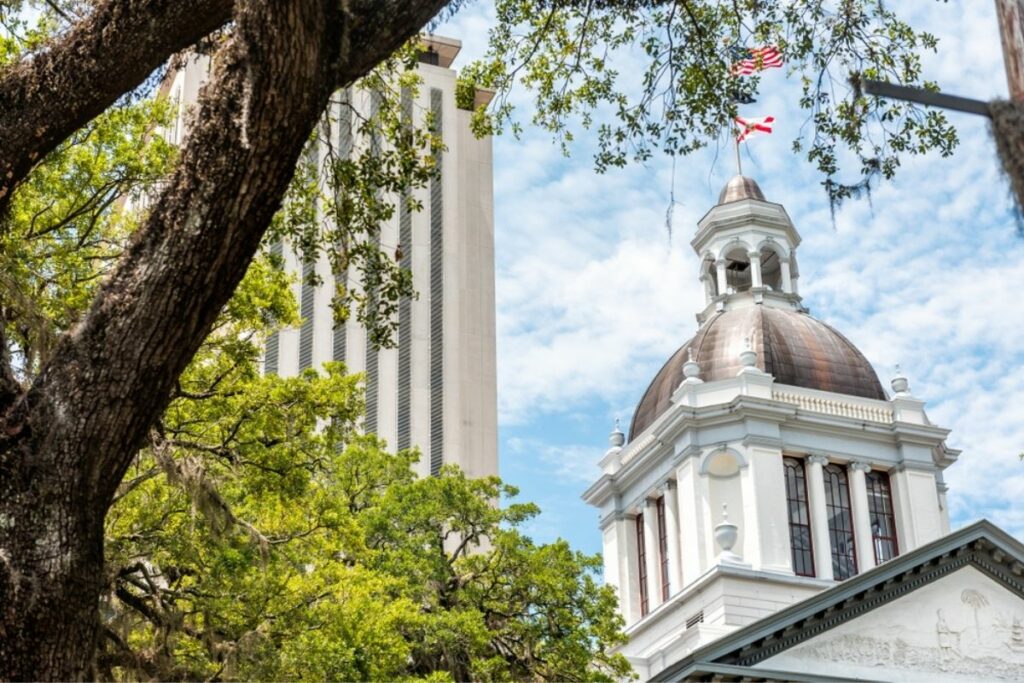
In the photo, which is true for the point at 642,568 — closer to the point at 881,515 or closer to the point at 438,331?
the point at 881,515

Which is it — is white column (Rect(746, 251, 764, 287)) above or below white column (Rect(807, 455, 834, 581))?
above

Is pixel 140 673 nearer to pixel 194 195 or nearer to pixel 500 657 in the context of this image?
pixel 500 657

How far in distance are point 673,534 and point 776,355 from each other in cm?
611

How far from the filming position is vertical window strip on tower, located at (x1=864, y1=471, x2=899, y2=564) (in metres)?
41.5

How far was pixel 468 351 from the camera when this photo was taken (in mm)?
63875

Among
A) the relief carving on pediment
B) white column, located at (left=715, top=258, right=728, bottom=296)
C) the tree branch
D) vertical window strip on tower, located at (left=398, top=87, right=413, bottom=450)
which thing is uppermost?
vertical window strip on tower, located at (left=398, top=87, right=413, bottom=450)

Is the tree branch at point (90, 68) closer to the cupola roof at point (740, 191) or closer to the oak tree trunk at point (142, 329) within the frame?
the oak tree trunk at point (142, 329)

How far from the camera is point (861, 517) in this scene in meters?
41.1

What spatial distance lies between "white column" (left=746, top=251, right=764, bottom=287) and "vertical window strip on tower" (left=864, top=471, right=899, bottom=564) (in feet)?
23.0

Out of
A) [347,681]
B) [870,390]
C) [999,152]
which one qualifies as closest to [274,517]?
[347,681]

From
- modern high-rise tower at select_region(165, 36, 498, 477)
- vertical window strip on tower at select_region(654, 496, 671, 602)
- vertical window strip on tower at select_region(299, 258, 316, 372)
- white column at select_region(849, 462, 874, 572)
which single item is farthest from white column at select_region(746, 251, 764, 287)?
vertical window strip on tower at select_region(299, 258, 316, 372)

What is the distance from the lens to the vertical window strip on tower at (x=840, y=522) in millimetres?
40781

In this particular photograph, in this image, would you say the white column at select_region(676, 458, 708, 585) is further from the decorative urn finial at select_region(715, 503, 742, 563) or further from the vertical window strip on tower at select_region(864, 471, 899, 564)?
the vertical window strip on tower at select_region(864, 471, 899, 564)

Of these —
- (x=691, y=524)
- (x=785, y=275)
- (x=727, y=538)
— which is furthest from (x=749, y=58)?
(x=785, y=275)
